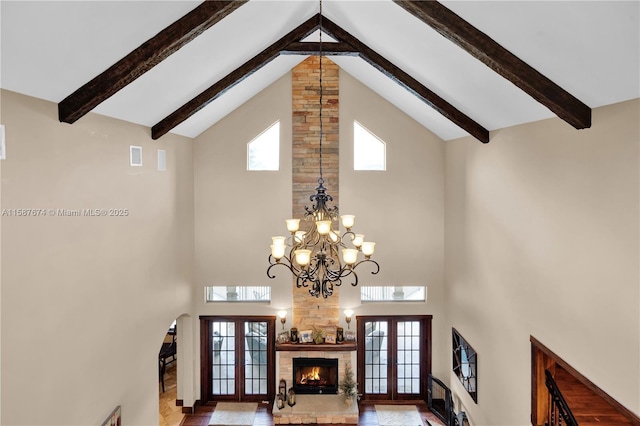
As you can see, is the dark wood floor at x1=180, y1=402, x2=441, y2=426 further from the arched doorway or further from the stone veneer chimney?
the stone veneer chimney

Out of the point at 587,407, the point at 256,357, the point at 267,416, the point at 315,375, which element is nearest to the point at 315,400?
the point at 315,375

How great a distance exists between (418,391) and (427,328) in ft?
4.36

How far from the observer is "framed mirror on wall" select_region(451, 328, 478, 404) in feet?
23.1

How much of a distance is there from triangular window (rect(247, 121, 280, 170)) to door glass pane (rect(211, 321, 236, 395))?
3315 millimetres

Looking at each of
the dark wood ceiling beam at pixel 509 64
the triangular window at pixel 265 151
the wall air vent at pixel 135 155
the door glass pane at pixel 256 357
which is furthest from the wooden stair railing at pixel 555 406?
the triangular window at pixel 265 151

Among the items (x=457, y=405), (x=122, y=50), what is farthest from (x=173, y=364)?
(x=122, y=50)

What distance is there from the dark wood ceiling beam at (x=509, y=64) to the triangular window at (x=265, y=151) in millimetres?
5012

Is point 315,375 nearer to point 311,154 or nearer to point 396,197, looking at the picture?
point 396,197

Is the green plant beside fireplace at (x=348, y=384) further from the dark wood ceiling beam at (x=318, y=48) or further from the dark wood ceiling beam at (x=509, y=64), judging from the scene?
the dark wood ceiling beam at (x=509, y=64)

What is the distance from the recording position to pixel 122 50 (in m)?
3.98

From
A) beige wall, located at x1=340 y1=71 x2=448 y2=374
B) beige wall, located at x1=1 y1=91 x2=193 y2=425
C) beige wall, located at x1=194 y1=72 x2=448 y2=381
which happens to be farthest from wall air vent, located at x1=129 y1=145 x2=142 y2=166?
beige wall, located at x1=340 y1=71 x2=448 y2=374

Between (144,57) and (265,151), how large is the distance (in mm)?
4631

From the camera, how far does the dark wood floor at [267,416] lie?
8.10 m

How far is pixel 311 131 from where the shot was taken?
28.1ft
